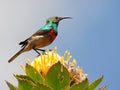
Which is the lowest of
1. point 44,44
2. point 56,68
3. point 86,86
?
point 44,44

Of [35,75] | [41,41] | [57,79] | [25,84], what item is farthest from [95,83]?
[41,41]

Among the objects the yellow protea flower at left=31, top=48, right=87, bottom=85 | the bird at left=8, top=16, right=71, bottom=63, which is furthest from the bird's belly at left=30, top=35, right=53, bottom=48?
the yellow protea flower at left=31, top=48, right=87, bottom=85

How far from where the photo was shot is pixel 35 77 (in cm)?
596

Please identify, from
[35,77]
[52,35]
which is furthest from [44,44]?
[35,77]

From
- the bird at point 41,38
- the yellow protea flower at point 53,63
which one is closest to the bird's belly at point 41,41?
the bird at point 41,38

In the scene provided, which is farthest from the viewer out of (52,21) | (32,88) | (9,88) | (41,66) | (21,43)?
(52,21)

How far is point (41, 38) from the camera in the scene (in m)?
11.1

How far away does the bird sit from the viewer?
1083cm

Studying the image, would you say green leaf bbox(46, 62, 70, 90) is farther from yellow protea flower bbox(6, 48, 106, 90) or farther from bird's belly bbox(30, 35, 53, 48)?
bird's belly bbox(30, 35, 53, 48)

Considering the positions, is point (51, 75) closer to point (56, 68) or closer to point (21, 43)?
point (56, 68)

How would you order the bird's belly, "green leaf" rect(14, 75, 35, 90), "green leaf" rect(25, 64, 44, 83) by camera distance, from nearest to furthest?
"green leaf" rect(14, 75, 35, 90) < "green leaf" rect(25, 64, 44, 83) < the bird's belly

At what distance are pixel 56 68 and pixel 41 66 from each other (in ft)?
3.32

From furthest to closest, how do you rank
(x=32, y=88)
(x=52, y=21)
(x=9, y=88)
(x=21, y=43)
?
→ (x=52, y=21)
(x=21, y=43)
(x=9, y=88)
(x=32, y=88)

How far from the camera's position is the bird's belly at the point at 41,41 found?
1078 cm
